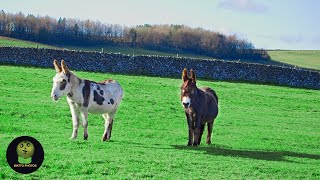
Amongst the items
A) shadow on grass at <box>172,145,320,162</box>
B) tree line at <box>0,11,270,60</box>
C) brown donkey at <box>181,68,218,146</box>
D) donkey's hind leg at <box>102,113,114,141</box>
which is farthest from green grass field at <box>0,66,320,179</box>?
tree line at <box>0,11,270,60</box>

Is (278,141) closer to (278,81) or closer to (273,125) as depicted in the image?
(273,125)

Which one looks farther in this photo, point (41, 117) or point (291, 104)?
point (291, 104)

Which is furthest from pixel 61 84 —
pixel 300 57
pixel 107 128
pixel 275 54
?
pixel 275 54

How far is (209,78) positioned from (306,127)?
88.8 feet

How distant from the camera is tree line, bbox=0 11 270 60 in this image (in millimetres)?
106625

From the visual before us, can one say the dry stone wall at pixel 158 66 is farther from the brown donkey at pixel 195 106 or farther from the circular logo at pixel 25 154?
the circular logo at pixel 25 154

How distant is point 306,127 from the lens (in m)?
25.8

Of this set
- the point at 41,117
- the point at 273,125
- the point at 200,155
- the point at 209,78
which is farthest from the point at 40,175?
the point at 209,78

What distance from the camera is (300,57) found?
14200cm

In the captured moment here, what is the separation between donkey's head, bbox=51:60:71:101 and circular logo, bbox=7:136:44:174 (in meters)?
4.69

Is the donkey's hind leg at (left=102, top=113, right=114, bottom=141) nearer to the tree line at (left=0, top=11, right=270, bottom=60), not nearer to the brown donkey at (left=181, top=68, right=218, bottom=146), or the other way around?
the brown donkey at (left=181, top=68, right=218, bottom=146)

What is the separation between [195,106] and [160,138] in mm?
2910

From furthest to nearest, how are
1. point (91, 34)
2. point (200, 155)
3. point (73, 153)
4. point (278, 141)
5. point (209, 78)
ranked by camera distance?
point (91, 34) < point (209, 78) < point (278, 141) < point (200, 155) < point (73, 153)

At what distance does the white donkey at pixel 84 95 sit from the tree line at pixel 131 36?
292 ft
